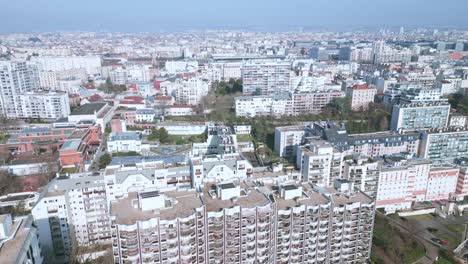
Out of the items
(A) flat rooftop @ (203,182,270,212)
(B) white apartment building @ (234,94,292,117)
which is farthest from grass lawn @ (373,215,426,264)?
(B) white apartment building @ (234,94,292,117)

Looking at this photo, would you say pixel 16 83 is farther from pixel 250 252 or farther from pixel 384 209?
pixel 384 209

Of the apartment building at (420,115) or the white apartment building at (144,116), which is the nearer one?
the apartment building at (420,115)

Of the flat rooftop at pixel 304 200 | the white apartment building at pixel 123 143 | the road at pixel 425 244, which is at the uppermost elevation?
the flat rooftop at pixel 304 200

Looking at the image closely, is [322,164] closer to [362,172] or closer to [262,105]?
[362,172]

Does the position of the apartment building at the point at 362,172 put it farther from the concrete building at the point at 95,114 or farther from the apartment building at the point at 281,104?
the concrete building at the point at 95,114

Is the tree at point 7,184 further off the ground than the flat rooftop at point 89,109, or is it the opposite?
the flat rooftop at point 89,109

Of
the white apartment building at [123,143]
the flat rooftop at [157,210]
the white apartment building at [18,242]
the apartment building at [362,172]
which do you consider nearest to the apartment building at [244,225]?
the flat rooftop at [157,210]
